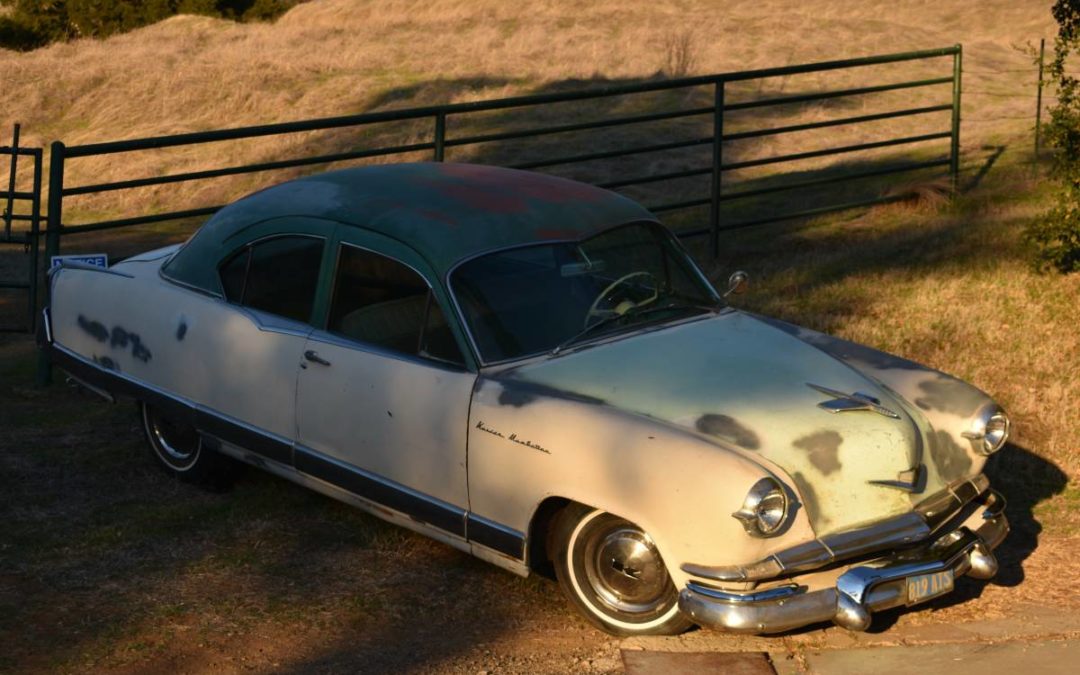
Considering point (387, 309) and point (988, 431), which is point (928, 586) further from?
point (387, 309)

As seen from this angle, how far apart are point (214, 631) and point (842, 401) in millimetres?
2507

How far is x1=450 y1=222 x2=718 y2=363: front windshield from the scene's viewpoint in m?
5.41

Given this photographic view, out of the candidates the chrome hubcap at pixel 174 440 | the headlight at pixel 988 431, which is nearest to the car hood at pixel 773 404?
the headlight at pixel 988 431

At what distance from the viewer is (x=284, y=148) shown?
2225cm

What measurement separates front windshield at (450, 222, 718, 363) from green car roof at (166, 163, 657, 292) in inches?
3.2

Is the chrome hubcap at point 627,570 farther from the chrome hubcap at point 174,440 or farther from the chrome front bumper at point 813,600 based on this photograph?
the chrome hubcap at point 174,440

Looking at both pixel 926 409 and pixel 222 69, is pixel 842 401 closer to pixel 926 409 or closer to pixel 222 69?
pixel 926 409

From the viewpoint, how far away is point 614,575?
493 centimetres

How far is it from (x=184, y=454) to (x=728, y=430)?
3.04m

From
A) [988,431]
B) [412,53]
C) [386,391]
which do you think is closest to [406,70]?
[412,53]

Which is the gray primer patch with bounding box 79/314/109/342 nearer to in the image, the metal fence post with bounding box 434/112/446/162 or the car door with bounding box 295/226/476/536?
the car door with bounding box 295/226/476/536

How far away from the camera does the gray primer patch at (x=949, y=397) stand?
545cm

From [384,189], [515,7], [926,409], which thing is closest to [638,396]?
[926,409]

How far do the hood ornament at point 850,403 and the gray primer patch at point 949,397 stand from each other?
0.35m
